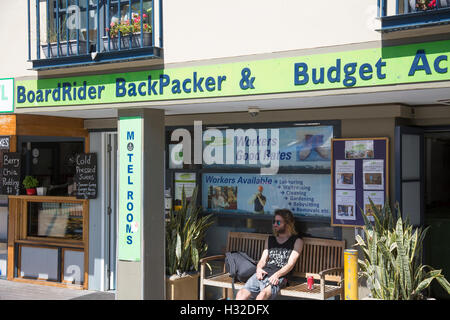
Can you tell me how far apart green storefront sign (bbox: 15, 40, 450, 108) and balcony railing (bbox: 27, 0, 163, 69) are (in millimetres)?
284

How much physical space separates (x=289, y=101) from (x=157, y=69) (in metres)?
1.75

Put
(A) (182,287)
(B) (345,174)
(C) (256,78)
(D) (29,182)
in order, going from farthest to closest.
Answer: (D) (29,182) < (A) (182,287) < (B) (345,174) < (C) (256,78)

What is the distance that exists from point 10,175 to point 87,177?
1.30 m

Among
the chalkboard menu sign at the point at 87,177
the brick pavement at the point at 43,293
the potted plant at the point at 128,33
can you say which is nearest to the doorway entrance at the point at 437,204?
the potted plant at the point at 128,33

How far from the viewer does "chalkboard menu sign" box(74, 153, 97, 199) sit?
9.74 m

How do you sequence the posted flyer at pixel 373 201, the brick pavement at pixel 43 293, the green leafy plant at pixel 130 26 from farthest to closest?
the brick pavement at pixel 43 293
the green leafy plant at pixel 130 26
the posted flyer at pixel 373 201

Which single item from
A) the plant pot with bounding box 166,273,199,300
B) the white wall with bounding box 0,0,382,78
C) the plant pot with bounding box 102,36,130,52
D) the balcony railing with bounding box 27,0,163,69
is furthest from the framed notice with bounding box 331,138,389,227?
A: the plant pot with bounding box 102,36,130,52

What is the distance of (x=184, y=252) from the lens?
8.19 metres

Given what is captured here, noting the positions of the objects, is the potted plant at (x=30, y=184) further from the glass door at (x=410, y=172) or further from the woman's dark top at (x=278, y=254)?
the glass door at (x=410, y=172)

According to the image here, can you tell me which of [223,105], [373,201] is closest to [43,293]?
[223,105]

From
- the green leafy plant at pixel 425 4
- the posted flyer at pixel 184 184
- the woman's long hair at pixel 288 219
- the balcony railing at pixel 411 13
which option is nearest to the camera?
the balcony railing at pixel 411 13

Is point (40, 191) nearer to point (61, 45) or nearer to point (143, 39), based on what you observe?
point (61, 45)

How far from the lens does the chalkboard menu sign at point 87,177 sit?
9742 mm

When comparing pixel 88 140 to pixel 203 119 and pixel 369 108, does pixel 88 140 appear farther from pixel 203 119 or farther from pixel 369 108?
pixel 369 108
